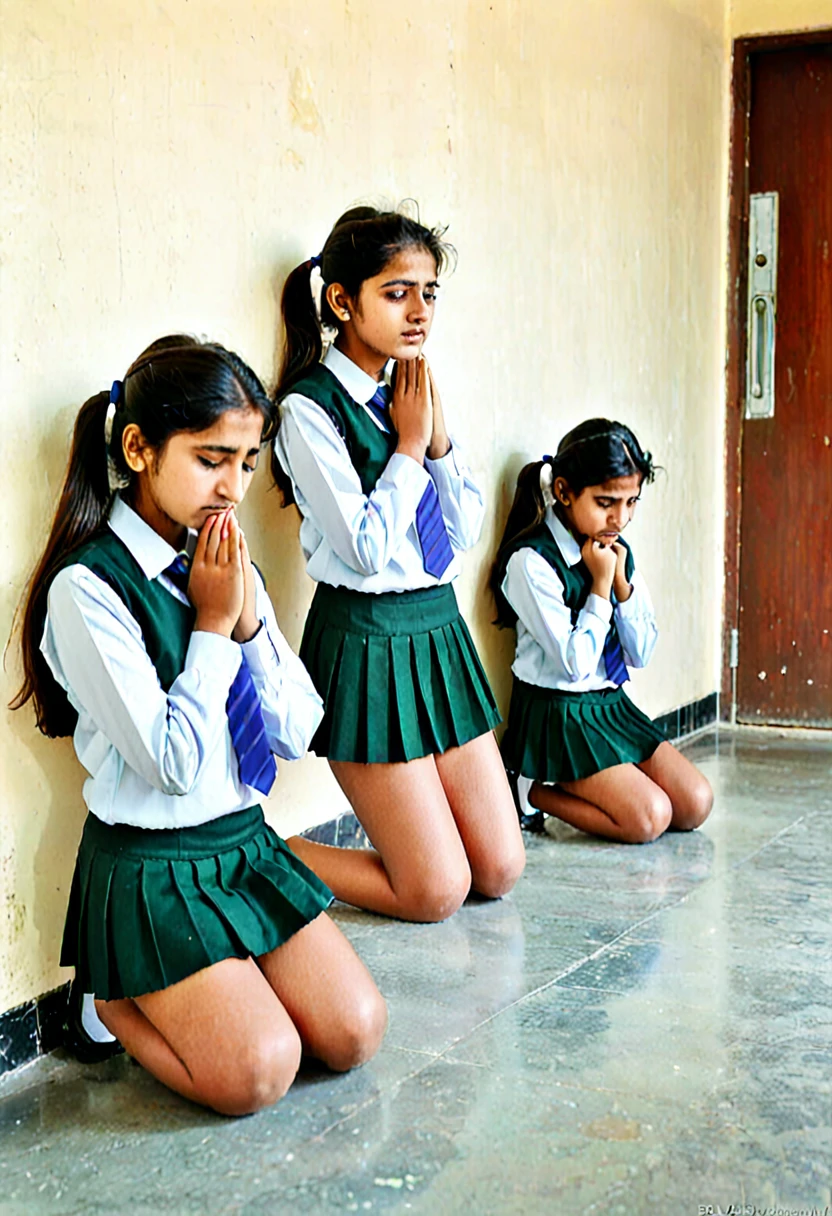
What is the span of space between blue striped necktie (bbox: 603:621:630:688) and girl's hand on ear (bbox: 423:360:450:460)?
78cm

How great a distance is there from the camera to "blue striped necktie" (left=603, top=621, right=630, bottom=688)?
3.25 m

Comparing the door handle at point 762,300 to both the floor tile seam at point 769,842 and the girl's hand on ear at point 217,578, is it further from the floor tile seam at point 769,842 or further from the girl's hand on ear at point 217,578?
the girl's hand on ear at point 217,578

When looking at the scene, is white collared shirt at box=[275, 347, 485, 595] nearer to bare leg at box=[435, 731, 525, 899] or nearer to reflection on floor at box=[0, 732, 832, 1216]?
bare leg at box=[435, 731, 525, 899]

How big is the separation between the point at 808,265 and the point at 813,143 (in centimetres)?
36

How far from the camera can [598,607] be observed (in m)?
3.12

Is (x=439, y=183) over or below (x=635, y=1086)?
over

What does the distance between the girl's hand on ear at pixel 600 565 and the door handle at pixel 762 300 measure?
59.7 inches

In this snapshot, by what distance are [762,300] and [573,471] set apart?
5.22ft

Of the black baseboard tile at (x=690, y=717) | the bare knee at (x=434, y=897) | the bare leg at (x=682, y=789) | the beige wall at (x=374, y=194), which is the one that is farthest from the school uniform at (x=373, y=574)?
the black baseboard tile at (x=690, y=717)

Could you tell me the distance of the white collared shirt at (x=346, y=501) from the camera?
95.9 inches

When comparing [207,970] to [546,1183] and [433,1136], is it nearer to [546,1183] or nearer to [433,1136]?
[433,1136]

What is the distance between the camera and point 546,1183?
5.35 ft

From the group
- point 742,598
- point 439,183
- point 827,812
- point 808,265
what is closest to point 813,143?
point 808,265

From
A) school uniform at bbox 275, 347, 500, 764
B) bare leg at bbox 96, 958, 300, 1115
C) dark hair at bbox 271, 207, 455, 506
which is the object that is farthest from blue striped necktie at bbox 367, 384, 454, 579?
bare leg at bbox 96, 958, 300, 1115
